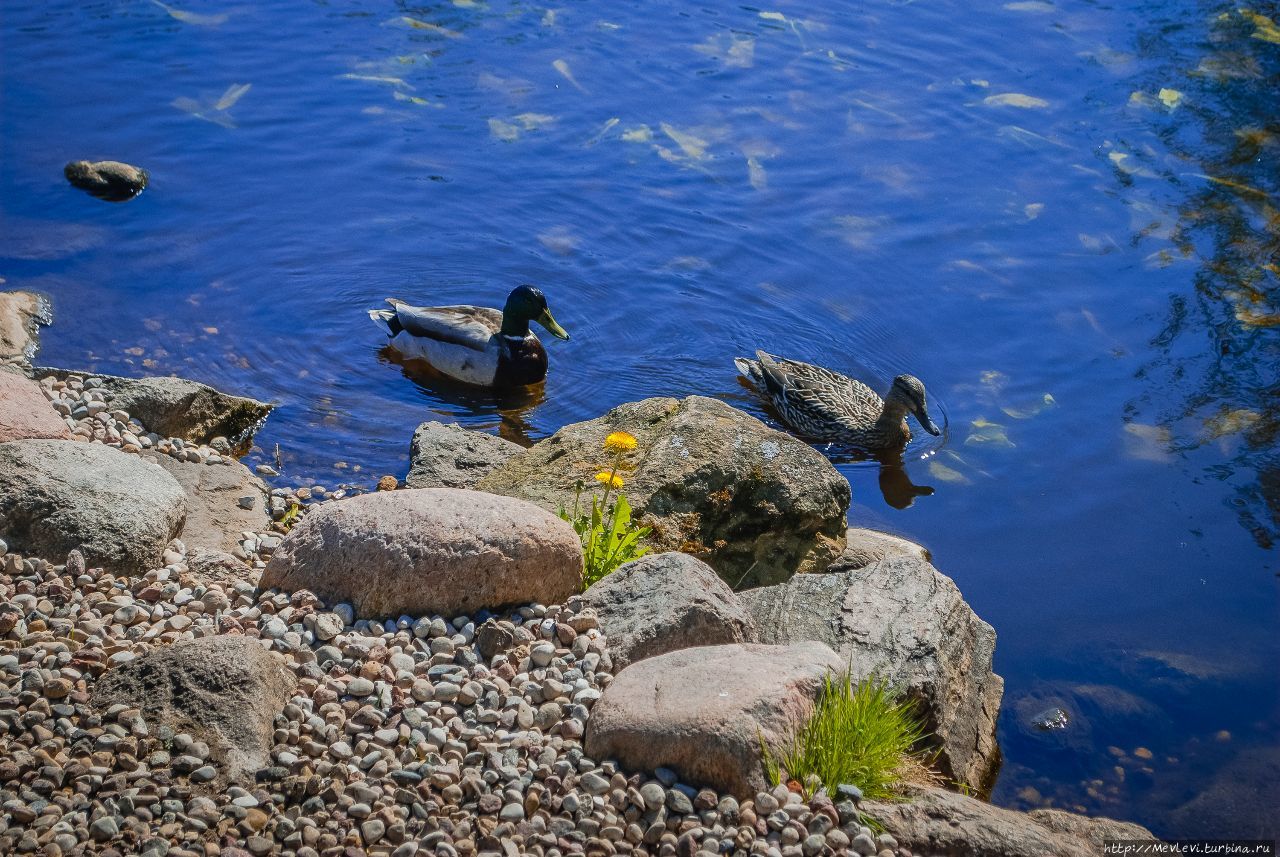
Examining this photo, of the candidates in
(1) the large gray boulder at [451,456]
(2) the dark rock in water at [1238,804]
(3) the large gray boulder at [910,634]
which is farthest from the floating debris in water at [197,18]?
(2) the dark rock in water at [1238,804]

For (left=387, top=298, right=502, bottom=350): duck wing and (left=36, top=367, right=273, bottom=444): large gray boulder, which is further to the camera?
(left=387, top=298, right=502, bottom=350): duck wing

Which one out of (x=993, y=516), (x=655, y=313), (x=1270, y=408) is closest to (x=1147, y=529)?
(x=993, y=516)

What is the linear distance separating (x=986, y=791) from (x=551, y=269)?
216 inches

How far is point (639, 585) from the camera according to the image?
438cm

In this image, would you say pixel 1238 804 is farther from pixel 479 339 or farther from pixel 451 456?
pixel 479 339

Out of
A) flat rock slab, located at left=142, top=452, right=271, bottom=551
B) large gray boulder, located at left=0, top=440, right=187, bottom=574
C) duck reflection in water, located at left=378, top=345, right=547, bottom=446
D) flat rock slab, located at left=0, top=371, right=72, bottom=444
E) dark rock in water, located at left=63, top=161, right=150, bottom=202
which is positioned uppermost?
large gray boulder, located at left=0, top=440, right=187, bottom=574

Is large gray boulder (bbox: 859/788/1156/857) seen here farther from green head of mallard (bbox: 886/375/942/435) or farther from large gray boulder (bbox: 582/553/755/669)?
green head of mallard (bbox: 886/375/942/435)

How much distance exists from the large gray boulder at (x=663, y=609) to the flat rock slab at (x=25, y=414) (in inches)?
102

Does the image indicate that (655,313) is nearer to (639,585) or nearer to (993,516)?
(993,516)

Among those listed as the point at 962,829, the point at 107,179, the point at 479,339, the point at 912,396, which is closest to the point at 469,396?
the point at 479,339

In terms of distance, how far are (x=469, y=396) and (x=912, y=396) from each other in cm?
303

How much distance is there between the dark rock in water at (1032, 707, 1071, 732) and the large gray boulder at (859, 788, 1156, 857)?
6.03 ft

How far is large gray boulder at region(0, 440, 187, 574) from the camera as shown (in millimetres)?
4445

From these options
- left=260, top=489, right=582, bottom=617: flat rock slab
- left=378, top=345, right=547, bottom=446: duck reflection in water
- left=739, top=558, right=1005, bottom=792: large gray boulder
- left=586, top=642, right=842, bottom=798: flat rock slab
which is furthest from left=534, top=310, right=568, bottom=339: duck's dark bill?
left=586, top=642, right=842, bottom=798: flat rock slab
